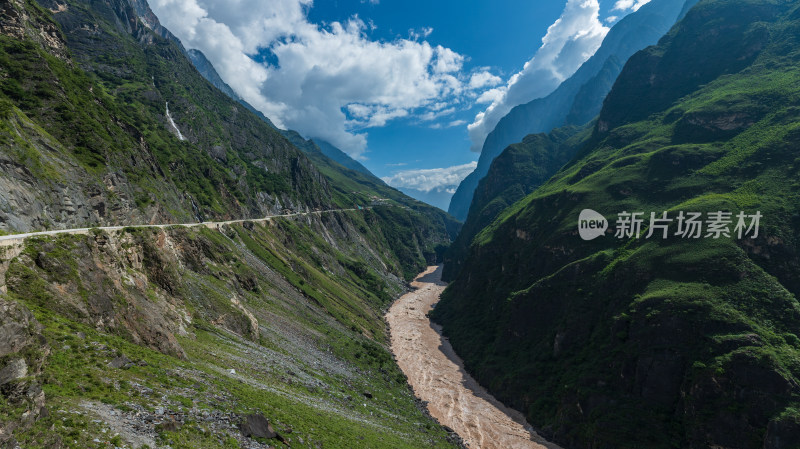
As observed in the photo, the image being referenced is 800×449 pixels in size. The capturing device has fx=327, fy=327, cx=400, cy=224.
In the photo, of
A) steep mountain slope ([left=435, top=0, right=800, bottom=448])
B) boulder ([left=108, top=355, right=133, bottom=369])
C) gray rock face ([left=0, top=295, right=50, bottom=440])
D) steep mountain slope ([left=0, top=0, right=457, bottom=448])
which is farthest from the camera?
steep mountain slope ([left=435, top=0, right=800, bottom=448])

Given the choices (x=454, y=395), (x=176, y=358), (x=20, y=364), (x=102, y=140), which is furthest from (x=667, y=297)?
(x=102, y=140)

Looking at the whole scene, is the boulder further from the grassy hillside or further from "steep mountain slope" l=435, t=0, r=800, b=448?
"steep mountain slope" l=435, t=0, r=800, b=448

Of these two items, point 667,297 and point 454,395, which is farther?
point 454,395

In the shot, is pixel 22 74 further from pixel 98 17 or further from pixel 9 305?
pixel 98 17

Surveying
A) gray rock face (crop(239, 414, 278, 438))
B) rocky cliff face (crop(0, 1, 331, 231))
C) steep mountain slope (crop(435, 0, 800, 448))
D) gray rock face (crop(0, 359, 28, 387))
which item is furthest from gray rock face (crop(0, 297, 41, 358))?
steep mountain slope (crop(435, 0, 800, 448))

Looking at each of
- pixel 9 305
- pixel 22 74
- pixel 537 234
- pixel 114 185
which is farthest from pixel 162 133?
pixel 537 234

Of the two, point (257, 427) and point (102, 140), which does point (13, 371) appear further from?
point (102, 140)
